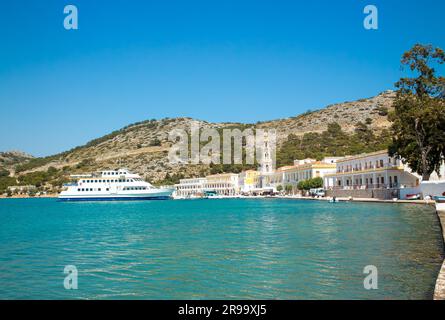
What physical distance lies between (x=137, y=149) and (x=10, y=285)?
150104 mm

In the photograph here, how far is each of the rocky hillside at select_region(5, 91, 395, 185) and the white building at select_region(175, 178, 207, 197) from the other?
8.90 meters

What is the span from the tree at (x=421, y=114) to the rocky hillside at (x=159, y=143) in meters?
75.5

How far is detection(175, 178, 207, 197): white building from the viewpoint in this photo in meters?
122

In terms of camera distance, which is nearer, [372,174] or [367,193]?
[367,193]

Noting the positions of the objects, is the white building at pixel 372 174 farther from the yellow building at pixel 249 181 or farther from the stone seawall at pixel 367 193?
the yellow building at pixel 249 181

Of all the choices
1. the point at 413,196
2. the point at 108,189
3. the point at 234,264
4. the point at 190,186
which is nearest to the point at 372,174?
the point at 413,196

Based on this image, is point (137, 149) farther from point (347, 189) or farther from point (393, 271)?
point (393, 271)

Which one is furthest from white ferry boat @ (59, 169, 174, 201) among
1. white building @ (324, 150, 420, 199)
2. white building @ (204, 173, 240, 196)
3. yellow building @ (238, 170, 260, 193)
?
white building @ (324, 150, 420, 199)

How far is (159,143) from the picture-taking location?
161125 millimetres

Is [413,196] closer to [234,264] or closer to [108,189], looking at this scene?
[234,264]

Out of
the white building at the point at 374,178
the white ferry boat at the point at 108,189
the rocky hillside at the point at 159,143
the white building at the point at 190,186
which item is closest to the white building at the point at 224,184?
the white building at the point at 190,186

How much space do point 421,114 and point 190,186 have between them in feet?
295

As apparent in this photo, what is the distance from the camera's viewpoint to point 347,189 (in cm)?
5956

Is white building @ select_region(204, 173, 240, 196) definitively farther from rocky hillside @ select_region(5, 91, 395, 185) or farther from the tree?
the tree
